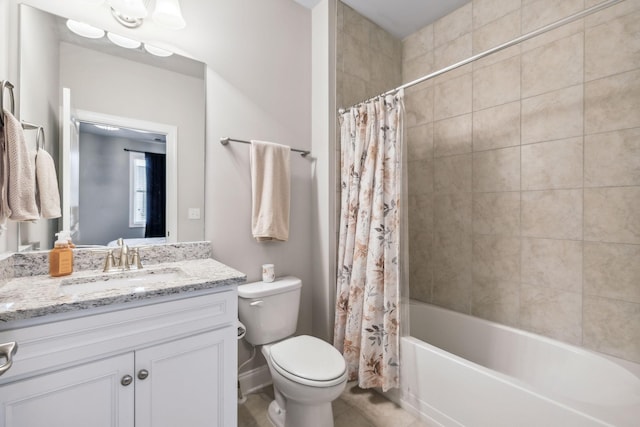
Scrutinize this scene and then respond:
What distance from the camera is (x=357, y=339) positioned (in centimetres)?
180

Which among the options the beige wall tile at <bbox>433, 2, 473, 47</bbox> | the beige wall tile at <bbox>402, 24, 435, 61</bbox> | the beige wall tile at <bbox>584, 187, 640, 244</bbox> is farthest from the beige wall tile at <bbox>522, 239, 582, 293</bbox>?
the beige wall tile at <bbox>402, 24, 435, 61</bbox>

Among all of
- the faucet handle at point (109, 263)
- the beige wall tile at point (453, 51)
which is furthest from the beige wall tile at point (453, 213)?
the faucet handle at point (109, 263)

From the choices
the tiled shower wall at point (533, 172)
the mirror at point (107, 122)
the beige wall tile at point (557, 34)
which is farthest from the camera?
the beige wall tile at point (557, 34)

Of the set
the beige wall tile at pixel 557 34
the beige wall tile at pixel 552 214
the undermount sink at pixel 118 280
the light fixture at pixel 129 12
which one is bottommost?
the undermount sink at pixel 118 280

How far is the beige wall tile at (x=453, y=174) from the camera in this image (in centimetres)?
206

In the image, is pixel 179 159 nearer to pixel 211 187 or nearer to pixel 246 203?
pixel 211 187

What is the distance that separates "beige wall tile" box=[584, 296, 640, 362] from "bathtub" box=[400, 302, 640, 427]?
87 millimetres

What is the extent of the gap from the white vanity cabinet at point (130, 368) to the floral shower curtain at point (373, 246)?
82 centimetres

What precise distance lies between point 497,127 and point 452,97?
1.37 feet

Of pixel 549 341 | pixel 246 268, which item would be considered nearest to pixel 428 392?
pixel 549 341

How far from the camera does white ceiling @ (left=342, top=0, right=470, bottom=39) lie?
2051 millimetres

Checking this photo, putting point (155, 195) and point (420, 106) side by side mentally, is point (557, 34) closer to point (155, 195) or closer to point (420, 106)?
point (420, 106)

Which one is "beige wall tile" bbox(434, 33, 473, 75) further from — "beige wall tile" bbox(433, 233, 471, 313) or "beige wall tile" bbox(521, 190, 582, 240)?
"beige wall tile" bbox(433, 233, 471, 313)

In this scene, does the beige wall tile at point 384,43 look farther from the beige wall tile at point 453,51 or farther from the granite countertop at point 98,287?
the granite countertop at point 98,287
